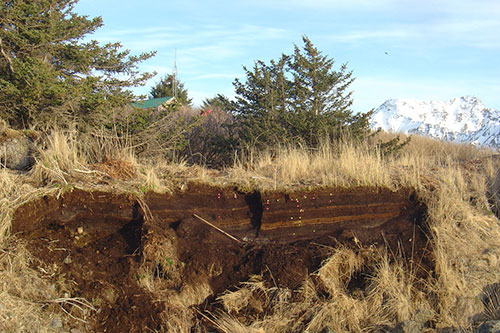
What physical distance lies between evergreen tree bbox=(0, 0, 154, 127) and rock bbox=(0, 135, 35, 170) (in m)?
1.90

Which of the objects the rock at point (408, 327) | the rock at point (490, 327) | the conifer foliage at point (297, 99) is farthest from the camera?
the conifer foliage at point (297, 99)

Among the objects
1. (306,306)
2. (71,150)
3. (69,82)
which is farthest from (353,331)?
(69,82)

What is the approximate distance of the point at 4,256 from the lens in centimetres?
444

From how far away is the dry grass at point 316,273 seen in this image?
4.53 metres

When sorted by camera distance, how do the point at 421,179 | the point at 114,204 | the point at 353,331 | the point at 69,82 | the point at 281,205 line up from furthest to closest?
the point at 69,82, the point at 421,179, the point at 281,205, the point at 114,204, the point at 353,331

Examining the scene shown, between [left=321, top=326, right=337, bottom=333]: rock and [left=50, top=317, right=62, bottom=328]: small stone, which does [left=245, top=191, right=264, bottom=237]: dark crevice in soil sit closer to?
[left=321, top=326, right=337, bottom=333]: rock

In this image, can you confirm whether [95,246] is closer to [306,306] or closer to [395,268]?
[306,306]

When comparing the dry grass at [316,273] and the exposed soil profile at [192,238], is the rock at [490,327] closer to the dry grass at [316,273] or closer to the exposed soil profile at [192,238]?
the dry grass at [316,273]

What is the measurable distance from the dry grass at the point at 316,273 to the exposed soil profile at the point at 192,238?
9 cm

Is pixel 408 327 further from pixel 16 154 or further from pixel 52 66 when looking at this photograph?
pixel 52 66

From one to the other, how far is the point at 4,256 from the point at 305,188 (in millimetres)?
3518

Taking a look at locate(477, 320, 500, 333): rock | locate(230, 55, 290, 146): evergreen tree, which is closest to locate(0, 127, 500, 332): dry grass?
locate(477, 320, 500, 333): rock

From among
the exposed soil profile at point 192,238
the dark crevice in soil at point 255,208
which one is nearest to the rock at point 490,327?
the exposed soil profile at point 192,238

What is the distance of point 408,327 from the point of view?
4527mm
